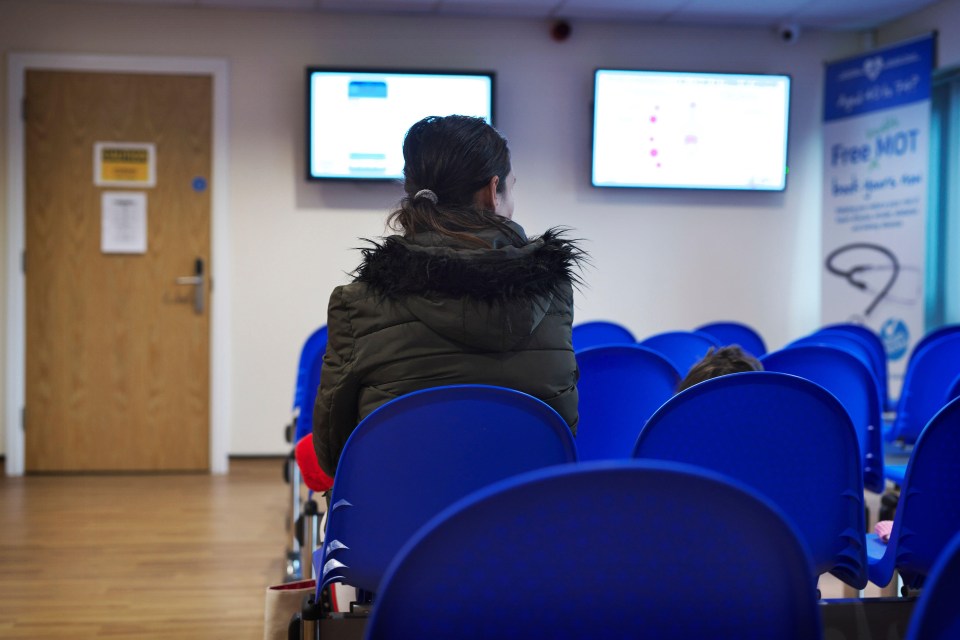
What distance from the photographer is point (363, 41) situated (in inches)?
245

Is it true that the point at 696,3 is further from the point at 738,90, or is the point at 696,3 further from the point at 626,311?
the point at 626,311

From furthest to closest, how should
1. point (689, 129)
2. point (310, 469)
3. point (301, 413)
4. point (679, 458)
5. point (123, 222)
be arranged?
point (689, 129) < point (123, 222) < point (301, 413) < point (310, 469) < point (679, 458)

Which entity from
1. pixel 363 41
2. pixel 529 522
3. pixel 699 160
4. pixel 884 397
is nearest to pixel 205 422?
pixel 363 41

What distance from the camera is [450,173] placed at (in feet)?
6.30

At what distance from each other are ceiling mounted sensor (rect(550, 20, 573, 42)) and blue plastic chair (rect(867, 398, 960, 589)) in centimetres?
492

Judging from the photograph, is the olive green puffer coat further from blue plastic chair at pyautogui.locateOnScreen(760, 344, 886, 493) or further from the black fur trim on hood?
blue plastic chair at pyautogui.locateOnScreen(760, 344, 886, 493)

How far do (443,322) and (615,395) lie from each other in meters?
1.02

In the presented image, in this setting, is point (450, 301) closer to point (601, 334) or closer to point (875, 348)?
point (601, 334)

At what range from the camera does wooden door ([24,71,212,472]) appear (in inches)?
234

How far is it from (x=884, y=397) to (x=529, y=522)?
4142 mm

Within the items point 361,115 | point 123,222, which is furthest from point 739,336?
point 123,222

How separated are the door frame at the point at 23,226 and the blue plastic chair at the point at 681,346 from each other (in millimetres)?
3263

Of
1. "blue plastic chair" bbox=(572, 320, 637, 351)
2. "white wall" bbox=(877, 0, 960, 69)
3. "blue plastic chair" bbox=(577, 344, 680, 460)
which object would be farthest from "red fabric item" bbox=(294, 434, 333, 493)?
"white wall" bbox=(877, 0, 960, 69)

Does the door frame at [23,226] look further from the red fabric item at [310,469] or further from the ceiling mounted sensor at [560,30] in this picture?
the red fabric item at [310,469]
